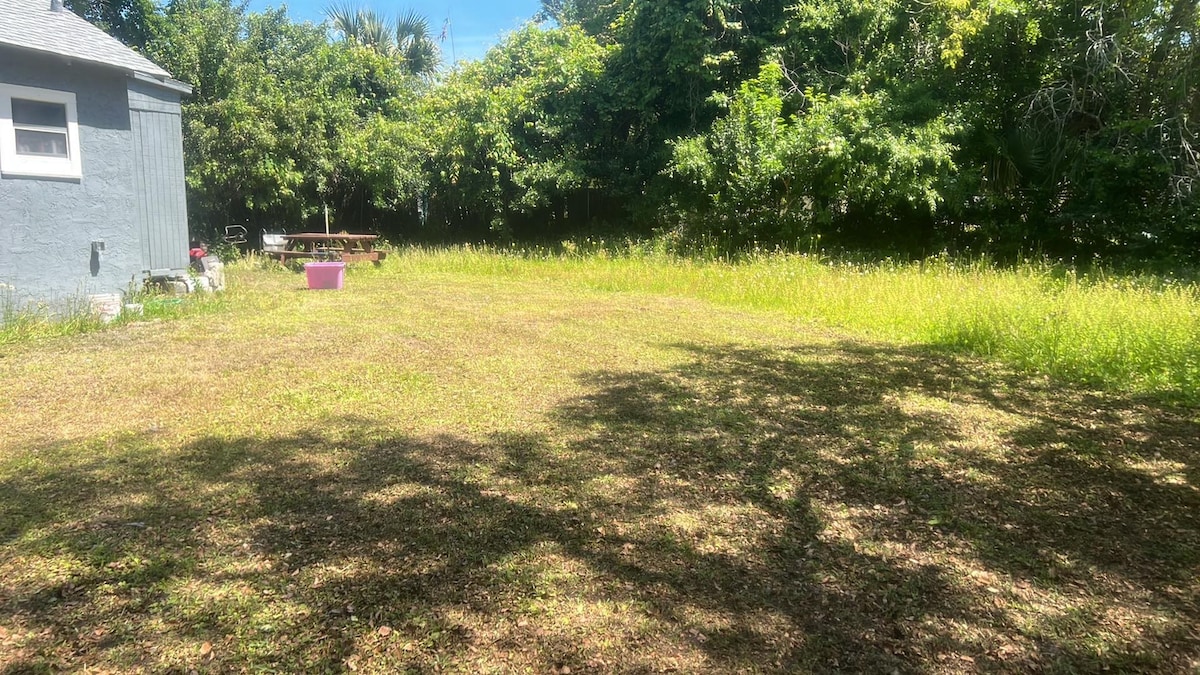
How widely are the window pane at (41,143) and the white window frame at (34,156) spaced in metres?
0.05

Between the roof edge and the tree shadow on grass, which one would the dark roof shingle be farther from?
the tree shadow on grass

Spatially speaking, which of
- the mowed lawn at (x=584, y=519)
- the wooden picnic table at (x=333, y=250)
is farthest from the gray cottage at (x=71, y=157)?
the wooden picnic table at (x=333, y=250)

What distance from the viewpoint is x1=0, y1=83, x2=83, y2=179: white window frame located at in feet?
25.4

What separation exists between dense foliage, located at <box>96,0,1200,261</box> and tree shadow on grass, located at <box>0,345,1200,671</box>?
9015 millimetres

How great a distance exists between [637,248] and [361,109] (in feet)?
32.2

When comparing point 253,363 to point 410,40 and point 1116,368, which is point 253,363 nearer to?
point 1116,368

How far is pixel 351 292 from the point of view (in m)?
10.9

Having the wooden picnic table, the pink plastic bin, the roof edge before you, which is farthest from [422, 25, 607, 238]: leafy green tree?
the roof edge

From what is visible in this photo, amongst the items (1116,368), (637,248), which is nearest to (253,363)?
(1116,368)

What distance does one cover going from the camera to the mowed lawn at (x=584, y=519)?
7.70ft

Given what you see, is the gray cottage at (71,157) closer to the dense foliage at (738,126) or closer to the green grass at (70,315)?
the green grass at (70,315)

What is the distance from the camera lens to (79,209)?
27.6ft

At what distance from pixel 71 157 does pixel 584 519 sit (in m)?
8.35

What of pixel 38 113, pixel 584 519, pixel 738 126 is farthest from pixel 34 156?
pixel 738 126
